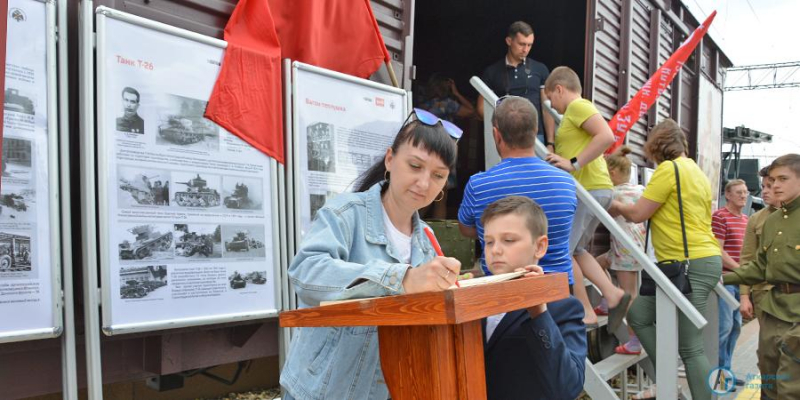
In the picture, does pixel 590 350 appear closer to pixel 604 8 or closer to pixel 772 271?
pixel 772 271

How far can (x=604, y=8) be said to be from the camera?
7156 mm

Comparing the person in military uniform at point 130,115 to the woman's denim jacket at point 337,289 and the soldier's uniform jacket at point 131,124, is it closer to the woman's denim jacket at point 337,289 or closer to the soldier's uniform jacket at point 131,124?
the soldier's uniform jacket at point 131,124

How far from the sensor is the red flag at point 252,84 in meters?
3.16

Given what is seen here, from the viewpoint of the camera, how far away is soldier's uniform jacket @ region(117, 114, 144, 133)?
2.71m

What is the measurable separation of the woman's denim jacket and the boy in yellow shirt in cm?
262

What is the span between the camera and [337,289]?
5.07ft

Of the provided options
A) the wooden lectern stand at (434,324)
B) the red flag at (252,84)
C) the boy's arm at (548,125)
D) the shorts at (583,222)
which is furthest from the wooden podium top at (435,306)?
the boy's arm at (548,125)

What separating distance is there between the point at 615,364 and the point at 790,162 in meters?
1.76

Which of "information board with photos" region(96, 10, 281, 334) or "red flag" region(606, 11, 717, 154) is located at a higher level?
"red flag" region(606, 11, 717, 154)

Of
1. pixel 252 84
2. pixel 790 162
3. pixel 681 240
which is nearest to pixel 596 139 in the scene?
pixel 681 240

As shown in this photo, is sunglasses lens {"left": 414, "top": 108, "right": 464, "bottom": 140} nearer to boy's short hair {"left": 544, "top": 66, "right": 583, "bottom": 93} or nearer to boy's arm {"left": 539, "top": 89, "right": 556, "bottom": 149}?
boy's short hair {"left": 544, "top": 66, "right": 583, "bottom": 93}

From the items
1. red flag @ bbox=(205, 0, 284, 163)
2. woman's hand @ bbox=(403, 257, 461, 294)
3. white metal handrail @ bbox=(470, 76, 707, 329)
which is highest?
red flag @ bbox=(205, 0, 284, 163)

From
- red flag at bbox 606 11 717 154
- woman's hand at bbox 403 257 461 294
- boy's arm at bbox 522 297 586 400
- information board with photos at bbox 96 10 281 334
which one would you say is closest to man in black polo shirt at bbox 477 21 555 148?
red flag at bbox 606 11 717 154

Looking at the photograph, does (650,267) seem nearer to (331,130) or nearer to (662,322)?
(662,322)
